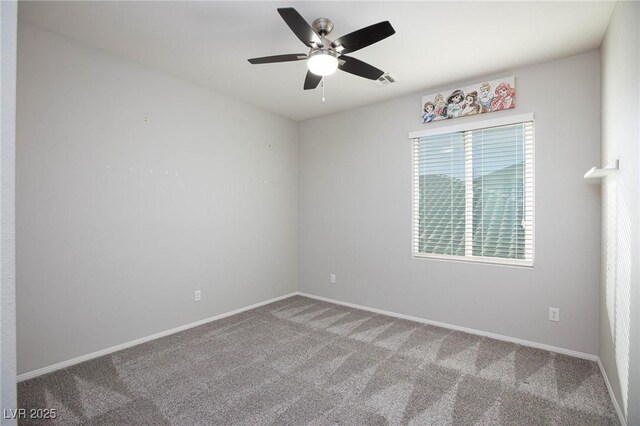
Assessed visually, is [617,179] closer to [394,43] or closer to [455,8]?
[455,8]

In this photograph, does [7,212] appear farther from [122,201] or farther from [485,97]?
[485,97]

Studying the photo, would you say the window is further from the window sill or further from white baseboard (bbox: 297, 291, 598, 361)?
white baseboard (bbox: 297, 291, 598, 361)

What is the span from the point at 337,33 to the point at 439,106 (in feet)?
5.32

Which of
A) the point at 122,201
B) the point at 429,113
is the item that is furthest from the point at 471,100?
the point at 122,201

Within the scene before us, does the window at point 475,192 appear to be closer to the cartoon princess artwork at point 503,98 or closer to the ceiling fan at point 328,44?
the cartoon princess artwork at point 503,98

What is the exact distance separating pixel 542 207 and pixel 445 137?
1229 millimetres

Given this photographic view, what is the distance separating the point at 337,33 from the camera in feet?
8.12

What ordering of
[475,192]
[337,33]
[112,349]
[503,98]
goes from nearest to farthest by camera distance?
[337,33] < [112,349] < [503,98] < [475,192]

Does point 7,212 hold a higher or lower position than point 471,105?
lower

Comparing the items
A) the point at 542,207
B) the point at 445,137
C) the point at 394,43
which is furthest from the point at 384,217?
the point at 394,43

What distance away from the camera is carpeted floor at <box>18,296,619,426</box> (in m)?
1.98

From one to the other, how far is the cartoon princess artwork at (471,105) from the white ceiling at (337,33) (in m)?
0.22

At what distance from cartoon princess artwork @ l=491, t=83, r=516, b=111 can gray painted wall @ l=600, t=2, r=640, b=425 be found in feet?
2.21

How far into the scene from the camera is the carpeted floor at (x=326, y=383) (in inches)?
78.0
